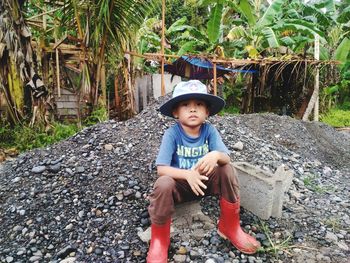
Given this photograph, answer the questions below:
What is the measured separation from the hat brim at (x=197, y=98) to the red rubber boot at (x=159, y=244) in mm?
734

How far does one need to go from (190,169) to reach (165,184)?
0.24 m

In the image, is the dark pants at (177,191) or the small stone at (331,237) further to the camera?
the small stone at (331,237)

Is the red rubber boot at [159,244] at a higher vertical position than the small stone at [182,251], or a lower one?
higher

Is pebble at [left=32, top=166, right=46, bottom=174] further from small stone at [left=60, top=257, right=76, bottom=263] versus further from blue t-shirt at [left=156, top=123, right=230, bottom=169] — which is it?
blue t-shirt at [left=156, top=123, right=230, bottom=169]

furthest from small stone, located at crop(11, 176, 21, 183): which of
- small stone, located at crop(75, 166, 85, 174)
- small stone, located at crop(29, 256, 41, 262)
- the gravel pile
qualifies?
small stone, located at crop(29, 256, 41, 262)

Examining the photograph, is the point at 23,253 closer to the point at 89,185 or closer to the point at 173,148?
the point at 89,185

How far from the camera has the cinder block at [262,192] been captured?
241 cm

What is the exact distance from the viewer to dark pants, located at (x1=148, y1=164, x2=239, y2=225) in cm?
197

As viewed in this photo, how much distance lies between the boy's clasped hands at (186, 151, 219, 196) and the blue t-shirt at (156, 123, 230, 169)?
0.23 meters

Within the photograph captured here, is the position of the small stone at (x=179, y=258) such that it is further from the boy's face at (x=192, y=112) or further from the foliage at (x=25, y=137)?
the foliage at (x=25, y=137)

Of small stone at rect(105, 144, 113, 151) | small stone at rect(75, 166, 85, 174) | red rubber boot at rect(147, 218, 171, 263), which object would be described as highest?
small stone at rect(105, 144, 113, 151)

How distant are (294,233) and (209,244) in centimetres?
68

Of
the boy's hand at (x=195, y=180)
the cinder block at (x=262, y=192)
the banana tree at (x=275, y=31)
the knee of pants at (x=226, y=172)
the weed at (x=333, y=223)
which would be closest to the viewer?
the boy's hand at (x=195, y=180)

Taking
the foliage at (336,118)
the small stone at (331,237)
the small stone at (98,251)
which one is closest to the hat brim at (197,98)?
the small stone at (98,251)
